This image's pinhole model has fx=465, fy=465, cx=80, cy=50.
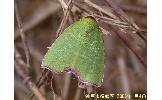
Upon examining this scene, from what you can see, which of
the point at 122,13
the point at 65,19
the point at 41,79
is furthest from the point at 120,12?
the point at 41,79

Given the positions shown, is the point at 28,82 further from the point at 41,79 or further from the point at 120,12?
the point at 120,12

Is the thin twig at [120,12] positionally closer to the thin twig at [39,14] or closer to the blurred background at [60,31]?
the blurred background at [60,31]

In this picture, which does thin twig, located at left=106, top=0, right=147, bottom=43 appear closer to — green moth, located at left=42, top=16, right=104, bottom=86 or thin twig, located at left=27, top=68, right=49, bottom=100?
green moth, located at left=42, top=16, right=104, bottom=86

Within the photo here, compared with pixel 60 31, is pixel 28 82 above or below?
below

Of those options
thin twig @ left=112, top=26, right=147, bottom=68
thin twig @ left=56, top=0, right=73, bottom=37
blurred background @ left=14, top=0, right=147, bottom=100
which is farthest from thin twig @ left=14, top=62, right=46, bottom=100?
thin twig @ left=112, top=26, right=147, bottom=68
